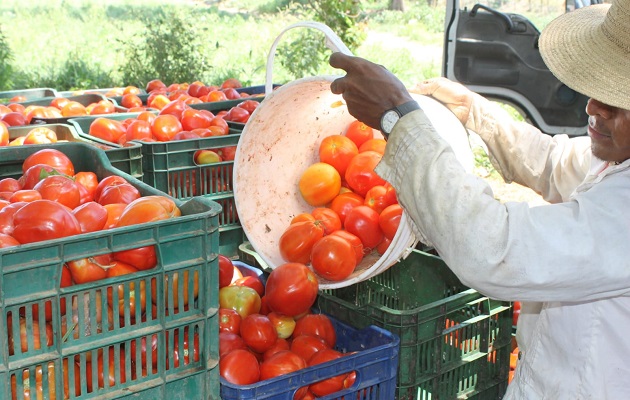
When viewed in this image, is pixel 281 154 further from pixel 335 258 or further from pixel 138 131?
pixel 138 131

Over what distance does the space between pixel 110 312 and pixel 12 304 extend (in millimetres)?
231

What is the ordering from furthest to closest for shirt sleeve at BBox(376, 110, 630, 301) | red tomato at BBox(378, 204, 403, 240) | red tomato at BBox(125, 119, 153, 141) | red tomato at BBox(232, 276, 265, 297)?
red tomato at BBox(125, 119, 153, 141) → red tomato at BBox(232, 276, 265, 297) → red tomato at BBox(378, 204, 403, 240) → shirt sleeve at BBox(376, 110, 630, 301)

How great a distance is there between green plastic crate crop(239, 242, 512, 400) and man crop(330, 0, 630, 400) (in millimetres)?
322

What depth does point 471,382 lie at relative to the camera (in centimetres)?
233

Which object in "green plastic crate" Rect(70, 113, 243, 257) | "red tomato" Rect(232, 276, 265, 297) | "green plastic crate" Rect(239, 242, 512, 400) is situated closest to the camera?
"green plastic crate" Rect(239, 242, 512, 400)

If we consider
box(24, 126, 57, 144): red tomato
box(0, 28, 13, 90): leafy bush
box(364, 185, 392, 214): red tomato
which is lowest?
box(0, 28, 13, 90): leafy bush

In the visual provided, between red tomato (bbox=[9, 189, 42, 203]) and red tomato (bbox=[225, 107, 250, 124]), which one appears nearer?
red tomato (bbox=[9, 189, 42, 203])

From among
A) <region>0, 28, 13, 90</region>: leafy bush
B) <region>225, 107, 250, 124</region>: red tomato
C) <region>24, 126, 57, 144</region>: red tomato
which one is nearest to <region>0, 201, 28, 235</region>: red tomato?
<region>24, 126, 57, 144</region>: red tomato

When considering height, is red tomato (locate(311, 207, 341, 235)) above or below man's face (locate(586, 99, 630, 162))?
below

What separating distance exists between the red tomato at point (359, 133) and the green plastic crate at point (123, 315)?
34.3 inches

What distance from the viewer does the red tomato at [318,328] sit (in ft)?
7.36

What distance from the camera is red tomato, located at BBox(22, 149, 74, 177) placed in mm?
2279

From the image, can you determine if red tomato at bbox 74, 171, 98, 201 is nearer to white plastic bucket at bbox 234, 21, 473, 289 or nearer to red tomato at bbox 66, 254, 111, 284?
white plastic bucket at bbox 234, 21, 473, 289

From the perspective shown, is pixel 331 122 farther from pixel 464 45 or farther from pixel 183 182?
pixel 464 45
